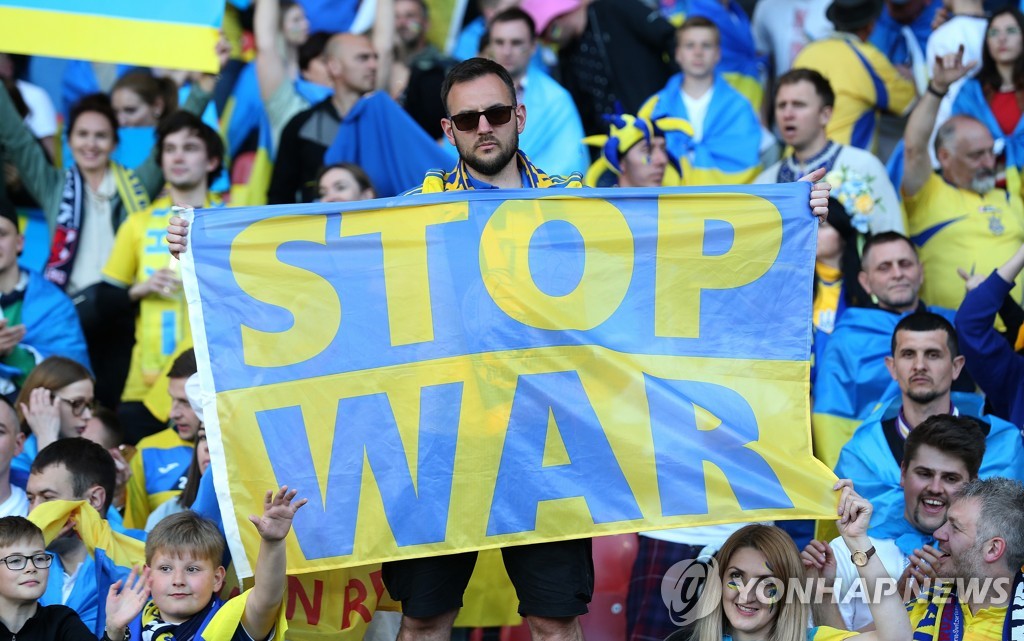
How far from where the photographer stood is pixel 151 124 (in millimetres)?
10367

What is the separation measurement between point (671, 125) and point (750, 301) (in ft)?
11.6

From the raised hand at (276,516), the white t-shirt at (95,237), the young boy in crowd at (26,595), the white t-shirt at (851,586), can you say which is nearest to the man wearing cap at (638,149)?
the white t-shirt at (95,237)

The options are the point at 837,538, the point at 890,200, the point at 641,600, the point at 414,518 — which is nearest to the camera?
the point at 414,518

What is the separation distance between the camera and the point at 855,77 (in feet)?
32.6

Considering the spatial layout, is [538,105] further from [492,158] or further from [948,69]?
[492,158]

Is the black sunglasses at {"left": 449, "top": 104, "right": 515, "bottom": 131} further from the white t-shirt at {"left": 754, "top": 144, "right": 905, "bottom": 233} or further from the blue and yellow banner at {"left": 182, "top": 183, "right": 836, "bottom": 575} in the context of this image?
the white t-shirt at {"left": 754, "top": 144, "right": 905, "bottom": 233}

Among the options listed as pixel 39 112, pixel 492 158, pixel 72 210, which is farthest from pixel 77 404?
pixel 39 112

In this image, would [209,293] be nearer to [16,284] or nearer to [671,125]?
[16,284]

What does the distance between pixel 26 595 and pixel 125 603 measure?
1.17 feet

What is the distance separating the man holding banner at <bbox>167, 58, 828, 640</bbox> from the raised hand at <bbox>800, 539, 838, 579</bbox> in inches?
18.0

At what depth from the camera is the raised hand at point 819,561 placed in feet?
19.4

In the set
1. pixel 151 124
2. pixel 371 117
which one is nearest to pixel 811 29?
pixel 371 117

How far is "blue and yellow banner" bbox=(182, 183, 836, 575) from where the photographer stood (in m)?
5.68

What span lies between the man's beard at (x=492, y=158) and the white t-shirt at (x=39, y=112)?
5036mm
